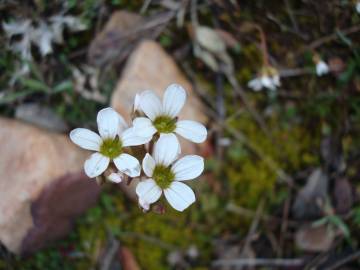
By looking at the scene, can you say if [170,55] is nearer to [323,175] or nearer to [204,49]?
[204,49]

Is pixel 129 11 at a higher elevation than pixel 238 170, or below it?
higher

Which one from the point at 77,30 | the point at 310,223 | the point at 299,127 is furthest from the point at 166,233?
the point at 77,30

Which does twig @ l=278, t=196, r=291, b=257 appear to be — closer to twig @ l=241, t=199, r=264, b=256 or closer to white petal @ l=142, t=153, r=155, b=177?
twig @ l=241, t=199, r=264, b=256

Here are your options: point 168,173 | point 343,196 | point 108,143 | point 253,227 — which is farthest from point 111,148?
point 343,196

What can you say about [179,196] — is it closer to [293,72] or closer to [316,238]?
[316,238]

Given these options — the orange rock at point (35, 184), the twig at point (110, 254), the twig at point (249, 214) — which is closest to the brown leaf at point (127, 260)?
the twig at point (110, 254)
